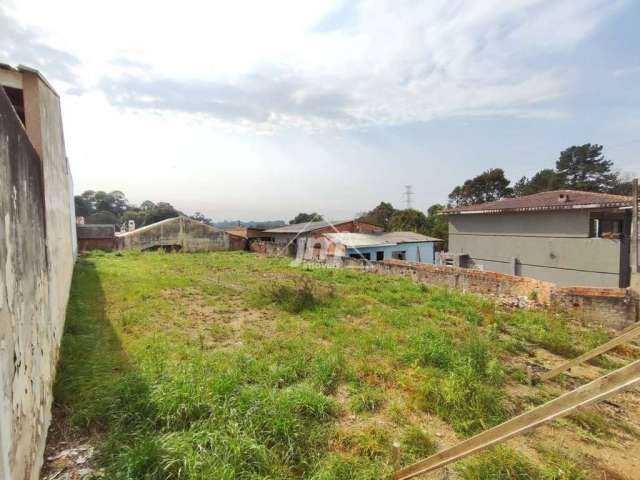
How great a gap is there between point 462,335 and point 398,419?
3.17 metres

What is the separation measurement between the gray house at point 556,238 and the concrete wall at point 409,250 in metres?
3.38

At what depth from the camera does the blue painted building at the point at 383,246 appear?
17109 mm

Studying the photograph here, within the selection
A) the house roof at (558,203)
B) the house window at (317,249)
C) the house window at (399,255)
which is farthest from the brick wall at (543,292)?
the house window at (399,255)

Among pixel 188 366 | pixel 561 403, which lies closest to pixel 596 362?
pixel 561 403

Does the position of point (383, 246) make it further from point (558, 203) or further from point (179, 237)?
point (179, 237)

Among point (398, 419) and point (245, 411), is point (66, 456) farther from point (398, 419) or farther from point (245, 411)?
point (398, 419)

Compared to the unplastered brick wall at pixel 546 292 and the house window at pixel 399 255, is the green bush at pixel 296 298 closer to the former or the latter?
the unplastered brick wall at pixel 546 292

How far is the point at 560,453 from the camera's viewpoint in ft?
9.94

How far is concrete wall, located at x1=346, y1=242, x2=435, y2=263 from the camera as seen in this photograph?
18.1m

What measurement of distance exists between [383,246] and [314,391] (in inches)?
605

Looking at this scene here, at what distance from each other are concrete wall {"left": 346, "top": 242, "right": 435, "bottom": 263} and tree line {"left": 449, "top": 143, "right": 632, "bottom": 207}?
19.1 metres

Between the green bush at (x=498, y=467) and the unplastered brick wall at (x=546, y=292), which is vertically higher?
the unplastered brick wall at (x=546, y=292)

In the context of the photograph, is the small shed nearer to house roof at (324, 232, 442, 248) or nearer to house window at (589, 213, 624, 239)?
house roof at (324, 232, 442, 248)


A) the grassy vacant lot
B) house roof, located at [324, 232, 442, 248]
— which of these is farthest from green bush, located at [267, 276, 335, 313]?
house roof, located at [324, 232, 442, 248]
